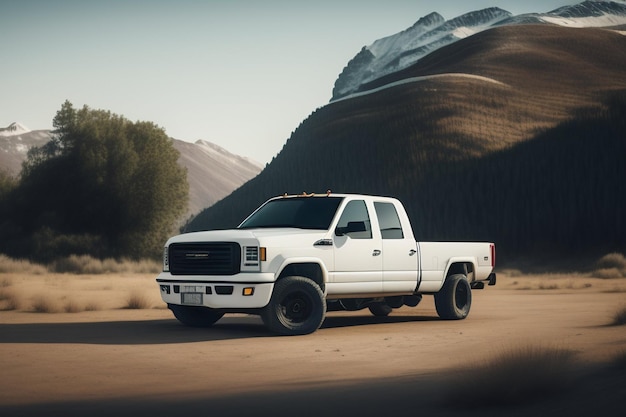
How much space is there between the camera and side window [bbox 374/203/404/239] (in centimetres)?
1852

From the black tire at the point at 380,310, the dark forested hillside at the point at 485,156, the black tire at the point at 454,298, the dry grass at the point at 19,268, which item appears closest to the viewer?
the black tire at the point at 454,298

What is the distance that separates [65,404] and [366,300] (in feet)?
32.5

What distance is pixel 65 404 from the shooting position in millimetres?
9641

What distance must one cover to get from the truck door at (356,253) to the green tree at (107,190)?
1771 inches

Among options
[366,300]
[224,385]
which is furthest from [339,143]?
[224,385]

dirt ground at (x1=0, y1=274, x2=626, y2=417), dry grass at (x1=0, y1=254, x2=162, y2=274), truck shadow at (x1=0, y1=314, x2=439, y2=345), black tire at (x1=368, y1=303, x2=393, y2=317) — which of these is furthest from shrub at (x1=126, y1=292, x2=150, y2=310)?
dry grass at (x1=0, y1=254, x2=162, y2=274)

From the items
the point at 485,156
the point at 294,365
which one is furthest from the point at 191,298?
the point at 485,156

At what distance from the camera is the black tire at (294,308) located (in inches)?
640

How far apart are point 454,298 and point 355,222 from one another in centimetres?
377

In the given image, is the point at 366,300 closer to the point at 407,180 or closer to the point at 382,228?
the point at 382,228

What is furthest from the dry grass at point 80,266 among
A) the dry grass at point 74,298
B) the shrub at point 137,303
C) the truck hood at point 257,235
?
the truck hood at point 257,235

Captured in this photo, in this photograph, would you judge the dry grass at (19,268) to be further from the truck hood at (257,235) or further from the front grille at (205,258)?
the truck hood at (257,235)

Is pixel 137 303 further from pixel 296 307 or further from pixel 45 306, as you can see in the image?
pixel 296 307

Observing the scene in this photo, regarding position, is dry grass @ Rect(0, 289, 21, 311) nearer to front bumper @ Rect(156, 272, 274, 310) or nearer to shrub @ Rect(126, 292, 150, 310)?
shrub @ Rect(126, 292, 150, 310)
